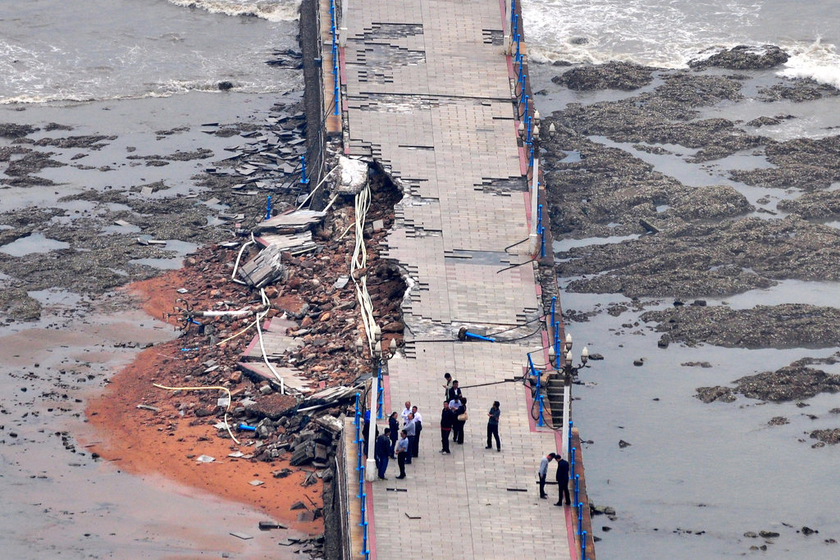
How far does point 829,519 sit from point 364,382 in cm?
1120

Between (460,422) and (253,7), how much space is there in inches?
1473

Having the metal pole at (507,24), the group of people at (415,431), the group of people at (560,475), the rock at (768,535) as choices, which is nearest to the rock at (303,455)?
the group of people at (415,431)

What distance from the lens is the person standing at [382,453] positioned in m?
41.4

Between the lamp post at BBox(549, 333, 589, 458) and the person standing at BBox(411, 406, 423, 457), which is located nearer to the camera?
the lamp post at BBox(549, 333, 589, 458)

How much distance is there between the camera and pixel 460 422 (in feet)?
139

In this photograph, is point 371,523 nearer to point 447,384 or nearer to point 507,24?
point 447,384

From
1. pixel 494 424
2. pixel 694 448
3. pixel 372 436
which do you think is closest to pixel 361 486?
pixel 372 436

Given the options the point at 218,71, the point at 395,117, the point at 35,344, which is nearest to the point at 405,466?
the point at 35,344

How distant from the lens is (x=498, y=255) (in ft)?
164

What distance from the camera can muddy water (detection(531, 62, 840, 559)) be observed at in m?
44.4

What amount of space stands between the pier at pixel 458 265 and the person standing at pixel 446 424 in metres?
0.24

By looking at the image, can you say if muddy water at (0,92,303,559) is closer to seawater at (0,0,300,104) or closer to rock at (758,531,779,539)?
seawater at (0,0,300,104)

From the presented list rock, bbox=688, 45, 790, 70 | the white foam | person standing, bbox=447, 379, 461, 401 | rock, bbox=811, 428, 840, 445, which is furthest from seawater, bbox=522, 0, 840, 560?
the white foam

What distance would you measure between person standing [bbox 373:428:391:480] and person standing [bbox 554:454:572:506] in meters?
3.64
